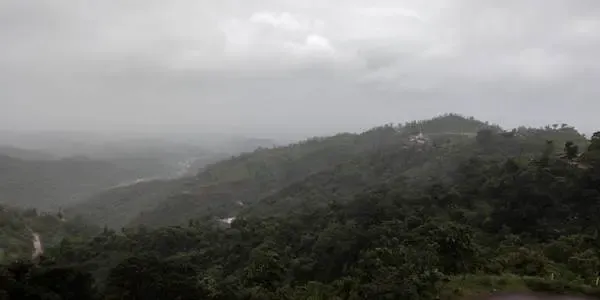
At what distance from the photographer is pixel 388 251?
984 inches

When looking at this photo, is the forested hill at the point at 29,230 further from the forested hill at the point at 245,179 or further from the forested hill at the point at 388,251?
the forested hill at the point at 245,179

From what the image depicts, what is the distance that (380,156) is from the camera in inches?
3743

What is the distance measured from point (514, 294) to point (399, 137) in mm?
102874

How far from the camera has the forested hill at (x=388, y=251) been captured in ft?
65.0

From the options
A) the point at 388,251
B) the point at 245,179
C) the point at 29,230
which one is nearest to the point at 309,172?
the point at 245,179

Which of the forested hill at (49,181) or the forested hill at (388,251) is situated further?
the forested hill at (49,181)

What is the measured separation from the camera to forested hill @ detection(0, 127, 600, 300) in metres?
19.8

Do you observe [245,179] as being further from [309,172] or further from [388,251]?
[388,251]

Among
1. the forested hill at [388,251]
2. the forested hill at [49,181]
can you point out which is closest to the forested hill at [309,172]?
the forested hill at [49,181]

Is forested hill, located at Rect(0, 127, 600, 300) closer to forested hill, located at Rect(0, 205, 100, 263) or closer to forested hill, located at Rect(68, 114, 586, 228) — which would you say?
forested hill, located at Rect(0, 205, 100, 263)

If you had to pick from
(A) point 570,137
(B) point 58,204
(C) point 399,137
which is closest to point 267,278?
(A) point 570,137

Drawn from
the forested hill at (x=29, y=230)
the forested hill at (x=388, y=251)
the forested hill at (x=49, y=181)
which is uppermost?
the forested hill at (x=388, y=251)

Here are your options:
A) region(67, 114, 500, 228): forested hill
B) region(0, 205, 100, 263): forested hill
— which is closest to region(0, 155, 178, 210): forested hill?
A: region(67, 114, 500, 228): forested hill

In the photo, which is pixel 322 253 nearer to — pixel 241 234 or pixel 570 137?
pixel 241 234
